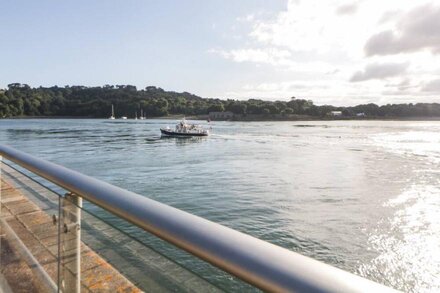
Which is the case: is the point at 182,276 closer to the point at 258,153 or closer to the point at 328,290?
the point at 328,290

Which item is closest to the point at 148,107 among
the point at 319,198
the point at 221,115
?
the point at 221,115

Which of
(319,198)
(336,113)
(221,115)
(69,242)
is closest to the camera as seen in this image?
(69,242)

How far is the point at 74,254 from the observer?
1883mm

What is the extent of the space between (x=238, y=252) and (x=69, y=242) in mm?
1233

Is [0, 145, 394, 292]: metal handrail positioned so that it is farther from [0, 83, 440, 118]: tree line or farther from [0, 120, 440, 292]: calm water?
[0, 83, 440, 118]: tree line

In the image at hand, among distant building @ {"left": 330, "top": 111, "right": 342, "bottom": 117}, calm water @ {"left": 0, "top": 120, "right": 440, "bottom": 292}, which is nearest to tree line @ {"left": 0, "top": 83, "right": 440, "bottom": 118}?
distant building @ {"left": 330, "top": 111, "right": 342, "bottom": 117}

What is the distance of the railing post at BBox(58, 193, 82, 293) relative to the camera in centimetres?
181

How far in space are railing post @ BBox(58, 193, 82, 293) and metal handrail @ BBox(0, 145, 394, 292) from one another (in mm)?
493

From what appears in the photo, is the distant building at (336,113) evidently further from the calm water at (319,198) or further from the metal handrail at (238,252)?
the metal handrail at (238,252)

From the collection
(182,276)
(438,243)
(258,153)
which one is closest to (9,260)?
(182,276)

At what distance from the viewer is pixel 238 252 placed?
0.89 m

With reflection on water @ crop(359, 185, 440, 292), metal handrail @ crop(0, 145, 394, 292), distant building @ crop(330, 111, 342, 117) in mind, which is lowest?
reflection on water @ crop(359, 185, 440, 292)

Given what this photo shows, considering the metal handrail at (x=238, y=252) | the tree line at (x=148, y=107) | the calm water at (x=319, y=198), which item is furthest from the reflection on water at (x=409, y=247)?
the tree line at (x=148, y=107)

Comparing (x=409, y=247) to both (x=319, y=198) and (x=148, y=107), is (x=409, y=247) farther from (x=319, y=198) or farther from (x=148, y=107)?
(x=148, y=107)
